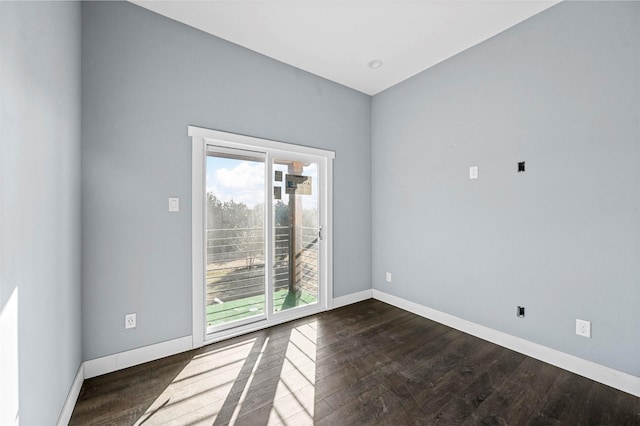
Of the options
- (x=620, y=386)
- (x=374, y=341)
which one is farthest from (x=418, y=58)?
(x=620, y=386)

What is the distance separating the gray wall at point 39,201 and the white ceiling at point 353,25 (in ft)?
3.45

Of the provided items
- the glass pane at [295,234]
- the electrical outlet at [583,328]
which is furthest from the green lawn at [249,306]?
the electrical outlet at [583,328]

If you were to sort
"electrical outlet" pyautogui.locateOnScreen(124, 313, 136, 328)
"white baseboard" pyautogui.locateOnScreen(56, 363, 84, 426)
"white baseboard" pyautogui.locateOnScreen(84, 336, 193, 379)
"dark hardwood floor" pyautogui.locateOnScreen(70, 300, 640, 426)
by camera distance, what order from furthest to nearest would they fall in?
1. "electrical outlet" pyautogui.locateOnScreen(124, 313, 136, 328)
2. "white baseboard" pyautogui.locateOnScreen(84, 336, 193, 379)
3. "dark hardwood floor" pyautogui.locateOnScreen(70, 300, 640, 426)
4. "white baseboard" pyautogui.locateOnScreen(56, 363, 84, 426)

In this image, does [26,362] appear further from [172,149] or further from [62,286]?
[172,149]

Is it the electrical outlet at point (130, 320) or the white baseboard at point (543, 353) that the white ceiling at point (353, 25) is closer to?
the electrical outlet at point (130, 320)

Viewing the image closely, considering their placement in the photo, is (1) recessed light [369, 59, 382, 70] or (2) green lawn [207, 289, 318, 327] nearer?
(2) green lawn [207, 289, 318, 327]

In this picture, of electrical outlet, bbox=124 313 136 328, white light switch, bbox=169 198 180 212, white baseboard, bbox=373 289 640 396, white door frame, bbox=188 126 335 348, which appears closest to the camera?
white baseboard, bbox=373 289 640 396

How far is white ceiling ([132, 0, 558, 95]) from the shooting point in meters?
2.22

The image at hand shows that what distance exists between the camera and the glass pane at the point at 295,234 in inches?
122

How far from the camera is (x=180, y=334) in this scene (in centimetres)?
240

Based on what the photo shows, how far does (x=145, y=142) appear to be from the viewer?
223cm

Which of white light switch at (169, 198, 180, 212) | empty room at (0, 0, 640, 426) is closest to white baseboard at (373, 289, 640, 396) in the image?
empty room at (0, 0, 640, 426)

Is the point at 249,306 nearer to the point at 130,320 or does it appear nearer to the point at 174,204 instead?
the point at 130,320

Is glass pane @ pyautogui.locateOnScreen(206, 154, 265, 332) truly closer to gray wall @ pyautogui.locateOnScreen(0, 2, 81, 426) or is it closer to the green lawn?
the green lawn
